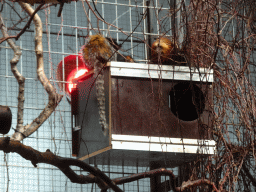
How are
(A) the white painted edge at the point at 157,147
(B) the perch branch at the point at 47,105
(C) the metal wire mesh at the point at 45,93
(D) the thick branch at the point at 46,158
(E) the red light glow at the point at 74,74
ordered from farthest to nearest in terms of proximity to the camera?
(C) the metal wire mesh at the point at 45,93, (E) the red light glow at the point at 74,74, (B) the perch branch at the point at 47,105, (A) the white painted edge at the point at 157,147, (D) the thick branch at the point at 46,158

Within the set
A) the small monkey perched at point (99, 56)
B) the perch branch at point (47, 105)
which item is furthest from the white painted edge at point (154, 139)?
the perch branch at point (47, 105)

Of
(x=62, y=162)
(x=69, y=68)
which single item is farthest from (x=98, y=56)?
(x=62, y=162)

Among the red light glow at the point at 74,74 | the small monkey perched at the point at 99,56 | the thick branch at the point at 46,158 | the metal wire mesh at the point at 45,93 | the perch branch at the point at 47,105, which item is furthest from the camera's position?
the metal wire mesh at the point at 45,93

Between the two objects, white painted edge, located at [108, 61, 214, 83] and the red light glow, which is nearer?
white painted edge, located at [108, 61, 214, 83]

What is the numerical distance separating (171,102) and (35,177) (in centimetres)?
80

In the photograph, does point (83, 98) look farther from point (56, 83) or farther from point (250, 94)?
point (250, 94)

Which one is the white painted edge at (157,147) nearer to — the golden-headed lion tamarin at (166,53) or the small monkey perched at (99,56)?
the small monkey perched at (99,56)

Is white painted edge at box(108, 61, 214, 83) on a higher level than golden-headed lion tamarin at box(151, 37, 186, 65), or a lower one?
lower

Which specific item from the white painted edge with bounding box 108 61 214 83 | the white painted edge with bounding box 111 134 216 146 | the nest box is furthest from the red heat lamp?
the white painted edge with bounding box 111 134 216 146

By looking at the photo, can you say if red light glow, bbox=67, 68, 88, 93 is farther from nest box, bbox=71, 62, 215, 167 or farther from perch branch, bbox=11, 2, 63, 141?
nest box, bbox=71, 62, 215, 167

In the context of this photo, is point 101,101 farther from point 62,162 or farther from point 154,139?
point 62,162

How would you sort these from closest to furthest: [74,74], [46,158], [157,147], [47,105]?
[46,158] < [157,147] < [47,105] < [74,74]

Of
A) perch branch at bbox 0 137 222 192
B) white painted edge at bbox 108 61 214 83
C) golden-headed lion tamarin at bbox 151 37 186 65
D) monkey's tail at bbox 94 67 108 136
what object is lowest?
perch branch at bbox 0 137 222 192

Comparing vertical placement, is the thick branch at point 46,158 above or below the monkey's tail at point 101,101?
below
